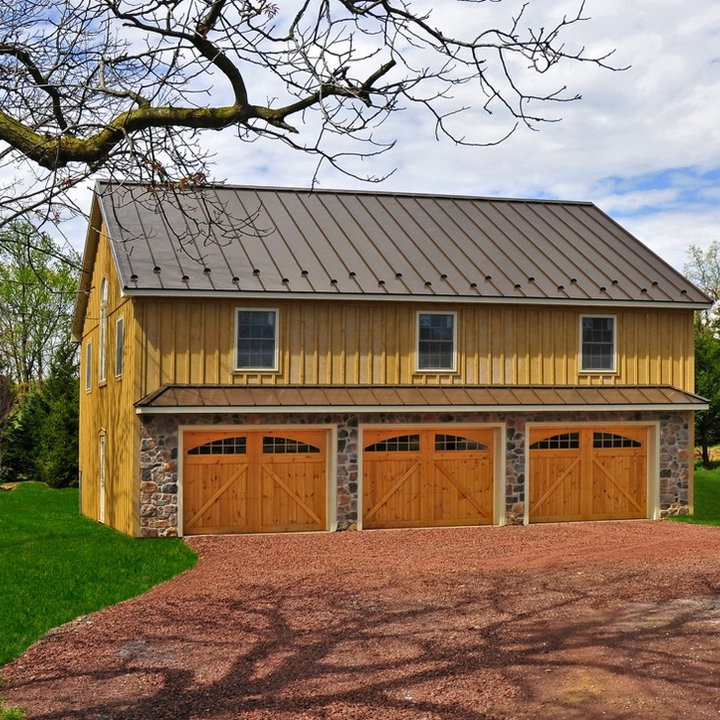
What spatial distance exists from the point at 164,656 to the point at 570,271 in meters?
15.4

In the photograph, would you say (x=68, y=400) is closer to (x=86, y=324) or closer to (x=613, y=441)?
(x=86, y=324)

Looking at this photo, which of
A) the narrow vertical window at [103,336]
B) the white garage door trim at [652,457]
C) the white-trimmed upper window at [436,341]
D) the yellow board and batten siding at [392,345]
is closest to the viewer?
the yellow board and batten siding at [392,345]

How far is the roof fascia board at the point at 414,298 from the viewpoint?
19.9 m

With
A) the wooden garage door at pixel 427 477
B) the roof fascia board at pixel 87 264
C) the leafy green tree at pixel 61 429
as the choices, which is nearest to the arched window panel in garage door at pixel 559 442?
the wooden garage door at pixel 427 477

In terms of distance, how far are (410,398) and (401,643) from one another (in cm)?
1056

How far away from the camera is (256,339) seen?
2094 cm

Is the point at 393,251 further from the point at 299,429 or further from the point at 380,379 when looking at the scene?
the point at 299,429

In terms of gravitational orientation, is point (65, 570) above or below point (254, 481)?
below

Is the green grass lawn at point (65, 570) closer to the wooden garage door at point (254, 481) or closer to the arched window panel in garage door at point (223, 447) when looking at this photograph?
the wooden garage door at point (254, 481)

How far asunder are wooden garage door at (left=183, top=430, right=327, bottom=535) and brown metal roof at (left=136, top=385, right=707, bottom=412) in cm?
77

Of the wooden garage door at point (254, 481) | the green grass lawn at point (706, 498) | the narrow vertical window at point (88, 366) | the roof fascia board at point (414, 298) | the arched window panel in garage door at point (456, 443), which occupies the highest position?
the roof fascia board at point (414, 298)

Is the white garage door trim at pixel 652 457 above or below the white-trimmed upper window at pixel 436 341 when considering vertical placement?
below

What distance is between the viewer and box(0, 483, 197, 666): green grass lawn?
40.9 ft

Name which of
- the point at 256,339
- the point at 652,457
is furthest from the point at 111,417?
the point at 652,457
